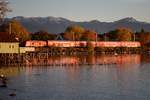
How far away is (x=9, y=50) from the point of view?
8562 cm

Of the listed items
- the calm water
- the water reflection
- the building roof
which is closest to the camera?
the calm water

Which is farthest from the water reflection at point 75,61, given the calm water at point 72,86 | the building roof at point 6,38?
the calm water at point 72,86

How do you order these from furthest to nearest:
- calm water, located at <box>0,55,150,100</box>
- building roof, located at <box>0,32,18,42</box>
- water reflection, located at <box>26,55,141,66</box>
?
water reflection, located at <box>26,55,141,66</box> < building roof, located at <box>0,32,18,42</box> < calm water, located at <box>0,55,150,100</box>

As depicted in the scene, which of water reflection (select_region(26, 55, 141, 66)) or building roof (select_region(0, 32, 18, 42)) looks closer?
building roof (select_region(0, 32, 18, 42))

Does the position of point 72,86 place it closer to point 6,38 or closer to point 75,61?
point 6,38

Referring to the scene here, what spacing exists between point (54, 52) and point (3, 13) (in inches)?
3966

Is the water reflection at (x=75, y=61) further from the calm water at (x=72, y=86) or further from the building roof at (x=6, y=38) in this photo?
the calm water at (x=72, y=86)

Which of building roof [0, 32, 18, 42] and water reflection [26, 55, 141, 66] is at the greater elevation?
building roof [0, 32, 18, 42]

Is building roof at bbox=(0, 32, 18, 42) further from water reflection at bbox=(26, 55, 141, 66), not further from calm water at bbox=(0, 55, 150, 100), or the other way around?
calm water at bbox=(0, 55, 150, 100)

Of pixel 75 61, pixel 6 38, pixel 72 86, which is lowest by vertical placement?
pixel 72 86

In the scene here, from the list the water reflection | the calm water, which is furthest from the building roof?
the calm water

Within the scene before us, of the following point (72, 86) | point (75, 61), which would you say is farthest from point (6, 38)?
point (72, 86)

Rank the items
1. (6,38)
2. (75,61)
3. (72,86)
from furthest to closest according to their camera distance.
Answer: (75,61)
(6,38)
(72,86)

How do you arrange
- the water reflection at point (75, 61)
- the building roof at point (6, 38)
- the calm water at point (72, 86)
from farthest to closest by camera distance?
the water reflection at point (75, 61)
the building roof at point (6, 38)
the calm water at point (72, 86)
